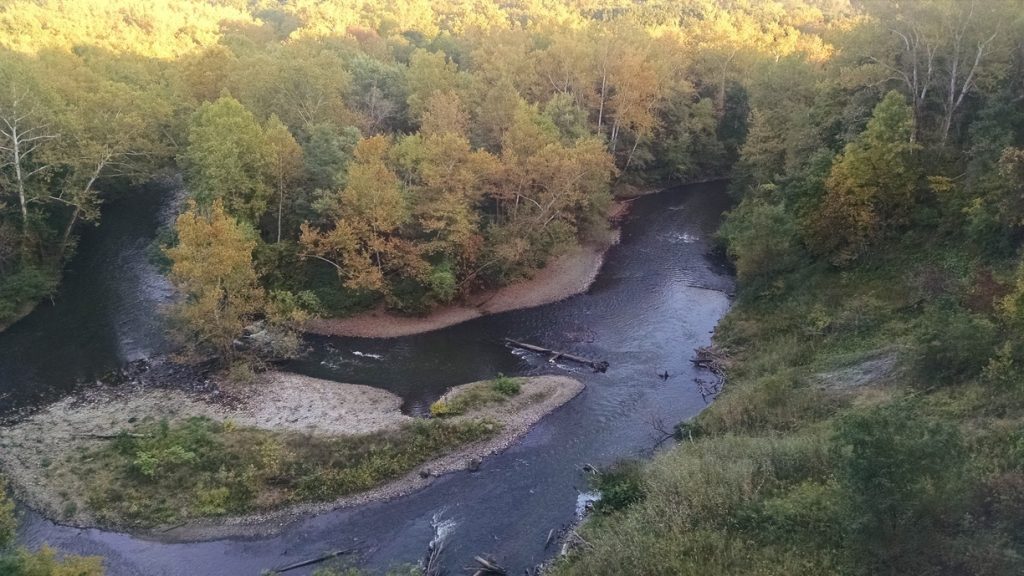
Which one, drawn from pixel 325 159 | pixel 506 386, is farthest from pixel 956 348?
pixel 325 159

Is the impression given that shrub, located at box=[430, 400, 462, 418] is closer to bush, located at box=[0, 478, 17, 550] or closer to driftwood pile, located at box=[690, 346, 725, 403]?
driftwood pile, located at box=[690, 346, 725, 403]

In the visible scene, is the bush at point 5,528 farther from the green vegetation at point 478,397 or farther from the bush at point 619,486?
the bush at point 619,486

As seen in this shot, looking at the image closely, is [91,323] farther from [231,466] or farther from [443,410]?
[443,410]

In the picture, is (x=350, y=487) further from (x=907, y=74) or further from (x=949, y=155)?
(x=907, y=74)

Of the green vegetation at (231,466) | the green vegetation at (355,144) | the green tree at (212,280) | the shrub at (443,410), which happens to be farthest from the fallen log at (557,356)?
the green tree at (212,280)

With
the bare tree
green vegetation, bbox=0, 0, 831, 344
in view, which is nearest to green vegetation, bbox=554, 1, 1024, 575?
green vegetation, bbox=0, 0, 831, 344

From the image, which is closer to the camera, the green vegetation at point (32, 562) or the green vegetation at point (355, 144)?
the green vegetation at point (32, 562)
